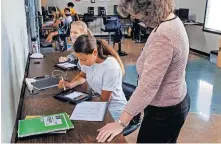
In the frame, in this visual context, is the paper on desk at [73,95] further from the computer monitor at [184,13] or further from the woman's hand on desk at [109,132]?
the computer monitor at [184,13]

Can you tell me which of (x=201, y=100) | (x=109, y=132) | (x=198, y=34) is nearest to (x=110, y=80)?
(x=109, y=132)

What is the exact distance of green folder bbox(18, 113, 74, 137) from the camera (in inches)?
49.9

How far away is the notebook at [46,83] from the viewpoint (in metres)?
2.00

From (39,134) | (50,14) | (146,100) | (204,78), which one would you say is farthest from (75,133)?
(50,14)

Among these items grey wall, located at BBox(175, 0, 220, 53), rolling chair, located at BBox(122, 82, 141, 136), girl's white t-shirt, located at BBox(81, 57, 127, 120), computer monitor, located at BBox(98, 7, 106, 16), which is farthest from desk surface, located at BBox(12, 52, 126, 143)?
computer monitor, located at BBox(98, 7, 106, 16)

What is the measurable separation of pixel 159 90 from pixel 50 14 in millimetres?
8366

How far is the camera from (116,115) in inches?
78.0

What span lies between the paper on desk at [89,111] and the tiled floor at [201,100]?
3.59 feet

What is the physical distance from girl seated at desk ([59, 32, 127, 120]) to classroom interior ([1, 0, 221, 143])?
149mm

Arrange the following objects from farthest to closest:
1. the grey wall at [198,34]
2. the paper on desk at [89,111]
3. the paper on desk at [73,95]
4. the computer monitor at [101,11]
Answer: the computer monitor at [101,11] → the grey wall at [198,34] → the paper on desk at [73,95] → the paper on desk at [89,111]

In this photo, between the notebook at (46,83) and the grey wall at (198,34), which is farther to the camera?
the grey wall at (198,34)

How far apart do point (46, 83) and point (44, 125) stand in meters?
0.81

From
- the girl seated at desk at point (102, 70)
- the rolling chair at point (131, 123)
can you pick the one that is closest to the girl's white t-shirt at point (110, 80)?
the girl seated at desk at point (102, 70)

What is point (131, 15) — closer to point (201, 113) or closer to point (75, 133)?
point (75, 133)
